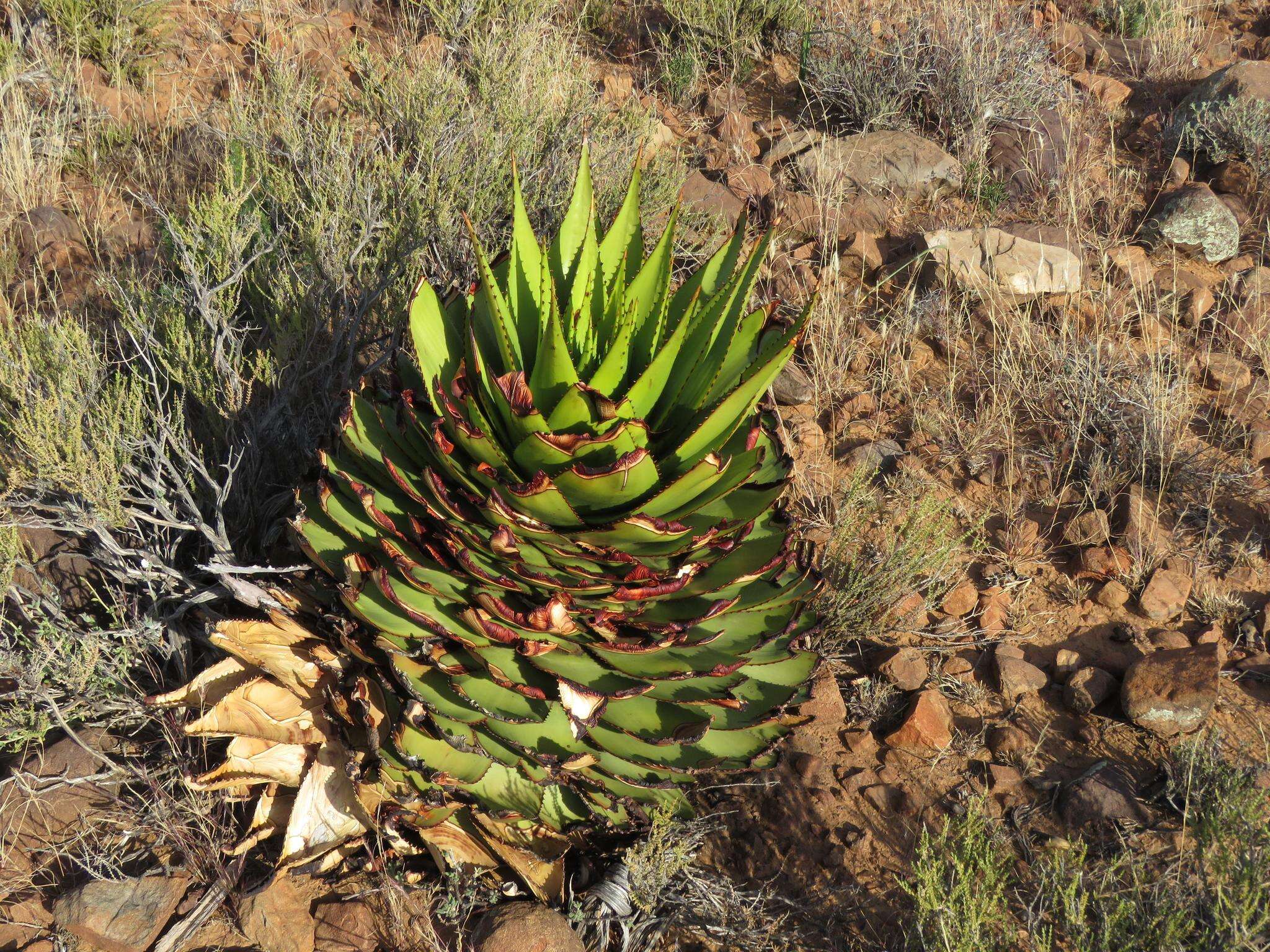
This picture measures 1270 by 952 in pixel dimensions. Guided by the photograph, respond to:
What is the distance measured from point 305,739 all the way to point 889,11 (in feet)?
18.6

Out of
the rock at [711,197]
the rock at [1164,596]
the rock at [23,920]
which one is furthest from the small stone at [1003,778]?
the rock at [711,197]

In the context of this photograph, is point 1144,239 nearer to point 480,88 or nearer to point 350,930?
point 480,88

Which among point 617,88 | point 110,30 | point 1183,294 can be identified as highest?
point 110,30

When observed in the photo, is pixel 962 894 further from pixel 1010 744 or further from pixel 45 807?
pixel 45 807

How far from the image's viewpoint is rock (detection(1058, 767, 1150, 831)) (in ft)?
8.68

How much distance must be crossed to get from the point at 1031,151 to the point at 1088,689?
3.26 metres

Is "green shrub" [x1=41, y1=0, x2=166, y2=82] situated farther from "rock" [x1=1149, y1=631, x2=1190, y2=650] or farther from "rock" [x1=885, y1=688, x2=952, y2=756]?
"rock" [x1=1149, y1=631, x2=1190, y2=650]

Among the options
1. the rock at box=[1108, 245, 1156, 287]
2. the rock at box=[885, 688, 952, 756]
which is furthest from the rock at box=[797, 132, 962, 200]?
the rock at box=[885, 688, 952, 756]

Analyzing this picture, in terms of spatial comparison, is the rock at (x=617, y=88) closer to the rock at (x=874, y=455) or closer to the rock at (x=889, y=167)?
the rock at (x=889, y=167)

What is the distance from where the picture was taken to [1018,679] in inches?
121

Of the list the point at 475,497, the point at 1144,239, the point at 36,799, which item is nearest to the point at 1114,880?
the point at 475,497

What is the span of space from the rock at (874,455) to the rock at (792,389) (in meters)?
0.29

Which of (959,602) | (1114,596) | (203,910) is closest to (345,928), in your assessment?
(203,910)

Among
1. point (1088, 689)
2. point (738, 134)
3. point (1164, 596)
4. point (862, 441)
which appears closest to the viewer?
point (1088, 689)
